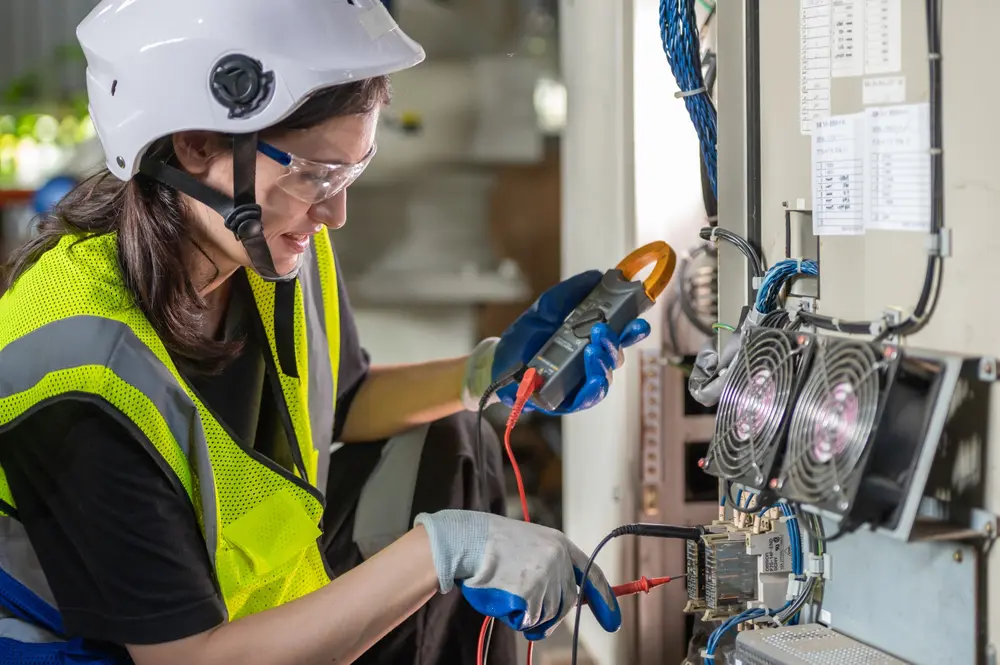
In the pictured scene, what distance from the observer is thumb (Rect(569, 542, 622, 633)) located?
988mm

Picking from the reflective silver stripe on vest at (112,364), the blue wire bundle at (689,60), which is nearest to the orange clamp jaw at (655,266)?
the blue wire bundle at (689,60)

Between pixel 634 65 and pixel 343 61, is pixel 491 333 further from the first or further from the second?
pixel 343 61

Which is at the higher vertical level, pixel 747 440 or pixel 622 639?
pixel 747 440

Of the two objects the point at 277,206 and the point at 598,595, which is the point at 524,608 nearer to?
the point at 598,595

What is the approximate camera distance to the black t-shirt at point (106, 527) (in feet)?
3.12

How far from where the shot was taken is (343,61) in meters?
1.05

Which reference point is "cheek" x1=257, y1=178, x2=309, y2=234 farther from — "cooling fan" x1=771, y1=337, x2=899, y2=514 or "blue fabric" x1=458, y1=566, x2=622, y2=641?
"cooling fan" x1=771, y1=337, x2=899, y2=514

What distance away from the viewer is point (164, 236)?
1.10 m

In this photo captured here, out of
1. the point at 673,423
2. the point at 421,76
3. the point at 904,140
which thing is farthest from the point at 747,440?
the point at 421,76

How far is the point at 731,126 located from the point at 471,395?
1.90 feet

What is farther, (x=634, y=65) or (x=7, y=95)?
(x=7, y=95)

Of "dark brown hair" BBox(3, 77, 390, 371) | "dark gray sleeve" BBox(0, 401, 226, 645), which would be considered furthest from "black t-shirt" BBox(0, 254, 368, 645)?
"dark brown hair" BBox(3, 77, 390, 371)

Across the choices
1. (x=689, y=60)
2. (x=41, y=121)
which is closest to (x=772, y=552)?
(x=689, y=60)

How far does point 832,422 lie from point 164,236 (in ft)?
2.54
